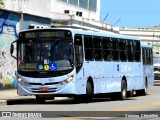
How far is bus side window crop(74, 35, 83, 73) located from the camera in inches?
875

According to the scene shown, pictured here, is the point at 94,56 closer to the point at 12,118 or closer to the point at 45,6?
the point at 12,118

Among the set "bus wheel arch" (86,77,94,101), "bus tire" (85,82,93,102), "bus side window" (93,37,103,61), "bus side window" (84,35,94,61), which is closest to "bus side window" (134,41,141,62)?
"bus side window" (93,37,103,61)

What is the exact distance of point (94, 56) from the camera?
78.5 ft

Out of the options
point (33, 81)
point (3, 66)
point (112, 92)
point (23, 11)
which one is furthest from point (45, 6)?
point (33, 81)

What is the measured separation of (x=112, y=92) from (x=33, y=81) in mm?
5316

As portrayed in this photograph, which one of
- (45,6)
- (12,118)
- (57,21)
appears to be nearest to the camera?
(12,118)

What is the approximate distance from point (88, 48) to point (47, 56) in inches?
88.5

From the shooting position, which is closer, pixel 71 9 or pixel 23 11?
pixel 23 11

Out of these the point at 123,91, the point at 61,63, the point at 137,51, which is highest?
the point at 137,51

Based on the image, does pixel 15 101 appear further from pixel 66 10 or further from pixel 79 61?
pixel 66 10

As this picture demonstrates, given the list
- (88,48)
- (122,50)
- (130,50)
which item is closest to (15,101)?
(88,48)

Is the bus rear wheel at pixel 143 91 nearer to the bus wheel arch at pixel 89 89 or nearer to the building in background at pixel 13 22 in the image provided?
the building in background at pixel 13 22

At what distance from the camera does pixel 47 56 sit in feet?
71.8

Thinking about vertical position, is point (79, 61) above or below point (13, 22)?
below
